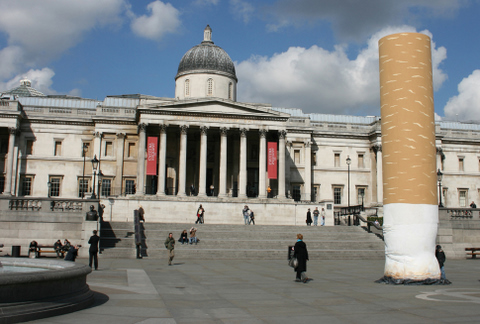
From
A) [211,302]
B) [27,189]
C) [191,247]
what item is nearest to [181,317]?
[211,302]

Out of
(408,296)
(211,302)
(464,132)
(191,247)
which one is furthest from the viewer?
(464,132)

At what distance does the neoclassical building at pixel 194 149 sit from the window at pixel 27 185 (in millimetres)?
113

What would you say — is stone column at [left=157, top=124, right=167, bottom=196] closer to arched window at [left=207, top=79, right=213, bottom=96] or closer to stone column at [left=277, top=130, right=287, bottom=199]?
arched window at [left=207, top=79, right=213, bottom=96]

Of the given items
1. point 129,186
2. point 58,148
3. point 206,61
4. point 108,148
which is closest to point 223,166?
point 129,186

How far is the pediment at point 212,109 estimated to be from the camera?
51031mm

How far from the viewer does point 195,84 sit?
185ft

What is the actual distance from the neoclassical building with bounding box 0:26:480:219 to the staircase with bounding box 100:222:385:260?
34.2 ft

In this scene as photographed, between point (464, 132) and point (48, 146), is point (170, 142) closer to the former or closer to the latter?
point (48, 146)

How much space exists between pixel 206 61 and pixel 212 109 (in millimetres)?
7946

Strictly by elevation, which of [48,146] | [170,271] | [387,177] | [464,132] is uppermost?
[464,132]

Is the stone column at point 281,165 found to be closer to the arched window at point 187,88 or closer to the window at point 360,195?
the arched window at point 187,88

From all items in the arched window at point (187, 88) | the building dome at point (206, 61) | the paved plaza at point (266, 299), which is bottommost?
the paved plaza at point (266, 299)

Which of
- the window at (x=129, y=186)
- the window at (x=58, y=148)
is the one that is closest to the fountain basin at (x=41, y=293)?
the window at (x=129, y=186)

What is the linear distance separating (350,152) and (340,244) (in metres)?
30.3
